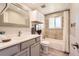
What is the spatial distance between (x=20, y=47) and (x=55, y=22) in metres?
0.64

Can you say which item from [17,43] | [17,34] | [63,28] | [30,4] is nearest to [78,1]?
[63,28]

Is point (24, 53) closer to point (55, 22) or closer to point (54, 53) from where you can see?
point (54, 53)

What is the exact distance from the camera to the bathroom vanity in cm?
99

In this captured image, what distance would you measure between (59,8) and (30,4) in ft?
1.45

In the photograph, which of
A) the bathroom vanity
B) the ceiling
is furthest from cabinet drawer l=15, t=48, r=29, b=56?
the ceiling

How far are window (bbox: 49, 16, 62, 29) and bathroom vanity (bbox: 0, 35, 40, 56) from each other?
0.36m

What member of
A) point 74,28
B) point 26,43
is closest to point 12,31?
point 26,43

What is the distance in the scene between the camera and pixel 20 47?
121 cm

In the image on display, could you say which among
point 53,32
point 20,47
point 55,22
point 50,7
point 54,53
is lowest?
point 54,53

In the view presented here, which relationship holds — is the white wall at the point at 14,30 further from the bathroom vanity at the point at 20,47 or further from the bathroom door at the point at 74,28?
the bathroom door at the point at 74,28

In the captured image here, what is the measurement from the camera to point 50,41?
1352mm

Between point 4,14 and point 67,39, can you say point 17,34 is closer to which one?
point 4,14

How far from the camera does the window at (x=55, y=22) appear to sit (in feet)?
4.26

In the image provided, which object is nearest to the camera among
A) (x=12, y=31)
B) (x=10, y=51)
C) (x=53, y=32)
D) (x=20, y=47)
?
(x=10, y=51)
